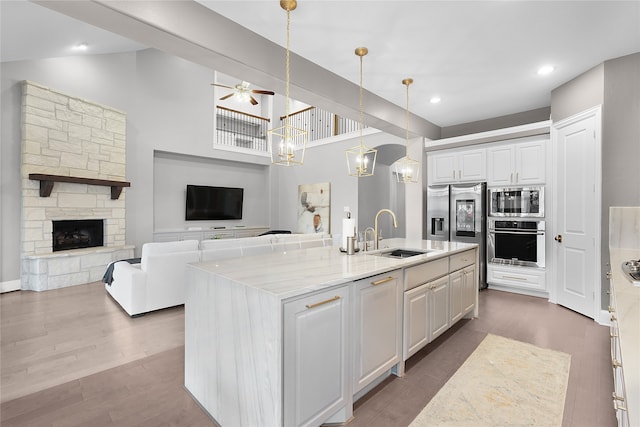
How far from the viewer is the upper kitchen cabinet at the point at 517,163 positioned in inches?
170

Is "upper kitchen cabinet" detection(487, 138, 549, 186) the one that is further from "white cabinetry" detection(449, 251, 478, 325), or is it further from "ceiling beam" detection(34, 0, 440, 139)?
"ceiling beam" detection(34, 0, 440, 139)

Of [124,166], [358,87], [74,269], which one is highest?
[358,87]

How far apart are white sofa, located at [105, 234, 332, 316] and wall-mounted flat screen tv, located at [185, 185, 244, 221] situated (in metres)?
3.39

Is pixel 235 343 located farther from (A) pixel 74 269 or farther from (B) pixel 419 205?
(A) pixel 74 269

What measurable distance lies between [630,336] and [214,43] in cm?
299

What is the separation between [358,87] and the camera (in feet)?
13.1

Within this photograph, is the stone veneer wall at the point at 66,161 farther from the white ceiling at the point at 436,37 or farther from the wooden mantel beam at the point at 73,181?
the white ceiling at the point at 436,37

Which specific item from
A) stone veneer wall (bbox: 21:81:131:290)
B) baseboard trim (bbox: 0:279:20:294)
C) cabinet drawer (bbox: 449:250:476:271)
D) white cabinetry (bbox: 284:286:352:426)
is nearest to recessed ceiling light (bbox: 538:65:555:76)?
cabinet drawer (bbox: 449:250:476:271)

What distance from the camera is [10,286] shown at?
4.64 meters

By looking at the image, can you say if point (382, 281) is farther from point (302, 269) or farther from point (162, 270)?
point (162, 270)

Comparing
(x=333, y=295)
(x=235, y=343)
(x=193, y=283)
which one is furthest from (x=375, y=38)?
(x=235, y=343)

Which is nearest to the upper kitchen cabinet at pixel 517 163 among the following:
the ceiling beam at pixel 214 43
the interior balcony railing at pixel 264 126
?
the ceiling beam at pixel 214 43

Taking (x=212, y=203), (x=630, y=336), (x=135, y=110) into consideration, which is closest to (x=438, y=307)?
(x=630, y=336)

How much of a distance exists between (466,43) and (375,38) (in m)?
0.95
